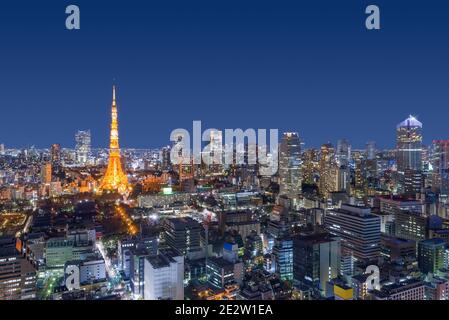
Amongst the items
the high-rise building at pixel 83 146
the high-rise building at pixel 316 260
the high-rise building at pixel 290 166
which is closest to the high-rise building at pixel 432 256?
the high-rise building at pixel 316 260

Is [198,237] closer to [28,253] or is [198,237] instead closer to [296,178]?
[28,253]

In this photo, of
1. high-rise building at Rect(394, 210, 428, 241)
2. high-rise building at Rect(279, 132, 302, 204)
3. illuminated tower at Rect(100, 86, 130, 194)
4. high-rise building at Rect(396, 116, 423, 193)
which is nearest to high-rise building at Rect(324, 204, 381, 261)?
high-rise building at Rect(394, 210, 428, 241)

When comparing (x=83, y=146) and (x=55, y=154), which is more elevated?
(x=83, y=146)

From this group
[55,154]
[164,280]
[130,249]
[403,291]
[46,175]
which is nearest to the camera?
[403,291]

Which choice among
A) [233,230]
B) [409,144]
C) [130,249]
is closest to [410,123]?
[409,144]

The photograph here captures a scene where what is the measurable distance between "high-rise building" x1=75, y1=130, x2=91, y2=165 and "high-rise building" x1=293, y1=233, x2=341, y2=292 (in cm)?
1787

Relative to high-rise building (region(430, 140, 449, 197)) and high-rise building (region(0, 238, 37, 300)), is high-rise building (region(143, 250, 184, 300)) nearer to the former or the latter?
high-rise building (region(0, 238, 37, 300))

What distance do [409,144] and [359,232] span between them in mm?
10327

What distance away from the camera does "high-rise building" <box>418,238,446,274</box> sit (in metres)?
6.14

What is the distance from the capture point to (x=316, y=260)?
5832mm

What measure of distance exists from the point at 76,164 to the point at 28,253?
47.7 ft

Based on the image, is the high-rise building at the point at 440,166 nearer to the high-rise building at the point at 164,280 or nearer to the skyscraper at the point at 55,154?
the high-rise building at the point at 164,280

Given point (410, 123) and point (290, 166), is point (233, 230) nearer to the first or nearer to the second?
point (290, 166)

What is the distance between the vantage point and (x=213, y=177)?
15766mm
